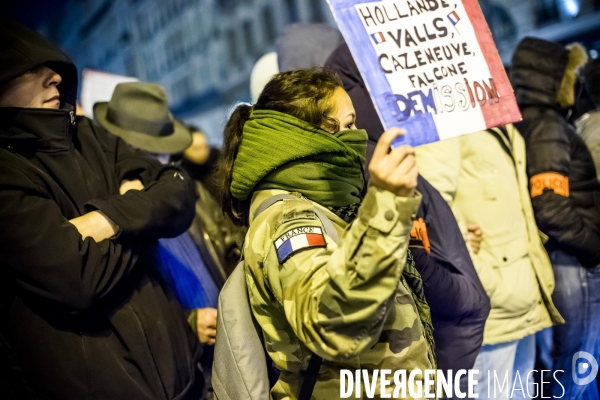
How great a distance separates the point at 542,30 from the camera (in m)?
7.87

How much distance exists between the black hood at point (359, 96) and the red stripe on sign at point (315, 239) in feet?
3.45

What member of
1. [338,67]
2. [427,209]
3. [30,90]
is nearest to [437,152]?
[427,209]

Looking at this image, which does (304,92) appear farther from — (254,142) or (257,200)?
(257,200)

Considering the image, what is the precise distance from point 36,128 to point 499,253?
77.5 inches

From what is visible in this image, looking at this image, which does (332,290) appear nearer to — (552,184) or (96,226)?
(96,226)

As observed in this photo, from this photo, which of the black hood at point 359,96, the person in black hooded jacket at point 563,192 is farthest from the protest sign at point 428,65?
the person in black hooded jacket at point 563,192

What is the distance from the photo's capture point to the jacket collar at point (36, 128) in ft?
6.34

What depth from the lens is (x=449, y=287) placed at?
227cm

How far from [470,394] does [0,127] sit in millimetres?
2059

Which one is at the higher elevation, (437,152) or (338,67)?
(338,67)

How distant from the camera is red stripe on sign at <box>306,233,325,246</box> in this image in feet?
4.82

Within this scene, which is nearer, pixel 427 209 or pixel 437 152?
pixel 427 209

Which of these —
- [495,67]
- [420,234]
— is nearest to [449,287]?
[420,234]

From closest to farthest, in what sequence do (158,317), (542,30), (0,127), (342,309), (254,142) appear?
(342,309) → (254,142) → (0,127) → (158,317) → (542,30)
